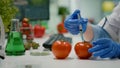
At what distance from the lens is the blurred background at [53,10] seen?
6.75 ft

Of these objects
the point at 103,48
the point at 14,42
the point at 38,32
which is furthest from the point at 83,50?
the point at 38,32

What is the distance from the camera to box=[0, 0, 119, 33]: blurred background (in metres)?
2.06

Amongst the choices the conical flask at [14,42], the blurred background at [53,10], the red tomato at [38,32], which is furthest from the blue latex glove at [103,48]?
the red tomato at [38,32]

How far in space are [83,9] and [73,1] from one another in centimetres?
89

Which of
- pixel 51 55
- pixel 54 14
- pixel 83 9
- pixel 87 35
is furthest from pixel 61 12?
pixel 51 55

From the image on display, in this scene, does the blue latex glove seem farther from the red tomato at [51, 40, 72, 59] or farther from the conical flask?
the conical flask

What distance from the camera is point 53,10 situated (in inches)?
107

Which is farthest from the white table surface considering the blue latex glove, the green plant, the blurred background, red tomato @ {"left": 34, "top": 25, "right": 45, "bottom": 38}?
red tomato @ {"left": 34, "top": 25, "right": 45, "bottom": 38}

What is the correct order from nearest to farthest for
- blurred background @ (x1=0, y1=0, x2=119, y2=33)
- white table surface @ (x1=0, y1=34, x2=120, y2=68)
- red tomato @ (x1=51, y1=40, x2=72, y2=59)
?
white table surface @ (x1=0, y1=34, x2=120, y2=68)
red tomato @ (x1=51, y1=40, x2=72, y2=59)
blurred background @ (x1=0, y1=0, x2=119, y2=33)

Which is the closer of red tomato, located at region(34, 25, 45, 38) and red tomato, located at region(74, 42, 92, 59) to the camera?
red tomato, located at region(74, 42, 92, 59)

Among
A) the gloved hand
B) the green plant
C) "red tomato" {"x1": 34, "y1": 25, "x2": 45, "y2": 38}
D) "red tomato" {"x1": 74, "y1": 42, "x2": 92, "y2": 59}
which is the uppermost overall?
the green plant

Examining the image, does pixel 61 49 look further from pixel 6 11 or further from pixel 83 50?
pixel 6 11

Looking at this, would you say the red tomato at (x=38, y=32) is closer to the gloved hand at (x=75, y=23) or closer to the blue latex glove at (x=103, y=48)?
the gloved hand at (x=75, y=23)

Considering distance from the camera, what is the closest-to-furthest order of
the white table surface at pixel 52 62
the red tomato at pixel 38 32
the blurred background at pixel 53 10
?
1. the white table surface at pixel 52 62
2. the red tomato at pixel 38 32
3. the blurred background at pixel 53 10
